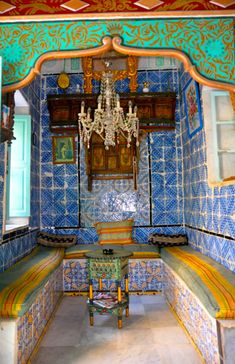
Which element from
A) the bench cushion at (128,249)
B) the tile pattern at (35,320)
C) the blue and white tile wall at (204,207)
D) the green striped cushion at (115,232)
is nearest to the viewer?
the tile pattern at (35,320)

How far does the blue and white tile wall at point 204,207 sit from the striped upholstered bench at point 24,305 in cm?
244

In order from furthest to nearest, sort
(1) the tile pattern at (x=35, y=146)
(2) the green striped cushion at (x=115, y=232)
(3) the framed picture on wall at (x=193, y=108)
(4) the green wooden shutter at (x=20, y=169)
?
(2) the green striped cushion at (x=115, y=232) < (1) the tile pattern at (x=35, y=146) < (4) the green wooden shutter at (x=20, y=169) < (3) the framed picture on wall at (x=193, y=108)

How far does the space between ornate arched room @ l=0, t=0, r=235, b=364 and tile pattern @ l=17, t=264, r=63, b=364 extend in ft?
0.07

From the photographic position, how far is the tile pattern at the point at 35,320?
10.7 feet

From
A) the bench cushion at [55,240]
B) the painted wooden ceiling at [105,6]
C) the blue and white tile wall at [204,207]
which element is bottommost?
the bench cushion at [55,240]

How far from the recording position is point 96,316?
15.8 ft

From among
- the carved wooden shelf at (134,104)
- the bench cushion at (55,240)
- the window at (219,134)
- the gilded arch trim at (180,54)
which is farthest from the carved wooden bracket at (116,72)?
the gilded arch trim at (180,54)

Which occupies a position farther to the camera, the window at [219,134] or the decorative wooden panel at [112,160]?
the decorative wooden panel at [112,160]

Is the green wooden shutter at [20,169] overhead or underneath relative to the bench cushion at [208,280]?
overhead

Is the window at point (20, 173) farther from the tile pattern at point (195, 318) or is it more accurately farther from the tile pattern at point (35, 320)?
the tile pattern at point (195, 318)

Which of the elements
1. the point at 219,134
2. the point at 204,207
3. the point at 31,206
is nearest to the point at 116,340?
the point at 204,207

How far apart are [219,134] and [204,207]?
1236 millimetres

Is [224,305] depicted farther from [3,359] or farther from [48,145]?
[48,145]

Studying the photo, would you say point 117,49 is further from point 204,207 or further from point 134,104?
point 134,104
